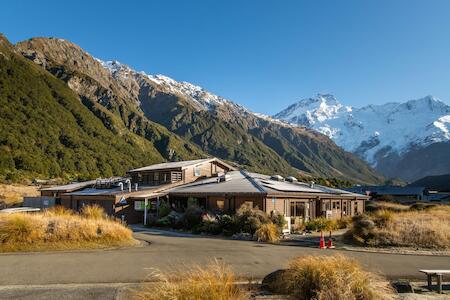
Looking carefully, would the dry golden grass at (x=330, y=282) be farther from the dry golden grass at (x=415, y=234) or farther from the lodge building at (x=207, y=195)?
the lodge building at (x=207, y=195)

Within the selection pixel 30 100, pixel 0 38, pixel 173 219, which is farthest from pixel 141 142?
pixel 173 219

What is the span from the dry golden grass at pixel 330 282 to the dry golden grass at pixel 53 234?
10.5 metres

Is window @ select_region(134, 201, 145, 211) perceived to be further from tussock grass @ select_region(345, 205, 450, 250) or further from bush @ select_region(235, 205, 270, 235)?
tussock grass @ select_region(345, 205, 450, 250)

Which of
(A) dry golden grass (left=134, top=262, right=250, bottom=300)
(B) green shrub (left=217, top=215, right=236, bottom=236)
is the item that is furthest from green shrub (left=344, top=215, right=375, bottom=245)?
(A) dry golden grass (left=134, top=262, right=250, bottom=300)

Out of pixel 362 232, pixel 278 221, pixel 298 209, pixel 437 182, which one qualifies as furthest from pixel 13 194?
pixel 437 182

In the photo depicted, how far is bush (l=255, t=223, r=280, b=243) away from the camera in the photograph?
891 inches

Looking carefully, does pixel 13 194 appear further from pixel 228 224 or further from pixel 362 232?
pixel 362 232

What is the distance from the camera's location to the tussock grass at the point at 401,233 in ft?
65.6

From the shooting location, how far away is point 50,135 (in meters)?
105

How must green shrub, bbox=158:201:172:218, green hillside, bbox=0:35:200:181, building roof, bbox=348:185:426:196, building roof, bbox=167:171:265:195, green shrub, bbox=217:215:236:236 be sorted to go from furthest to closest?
green hillside, bbox=0:35:200:181, building roof, bbox=348:185:426:196, green shrub, bbox=158:201:172:218, building roof, bbox=167:171:265:195, green shrub, bbox=217:215:236:236

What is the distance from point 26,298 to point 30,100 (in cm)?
11530

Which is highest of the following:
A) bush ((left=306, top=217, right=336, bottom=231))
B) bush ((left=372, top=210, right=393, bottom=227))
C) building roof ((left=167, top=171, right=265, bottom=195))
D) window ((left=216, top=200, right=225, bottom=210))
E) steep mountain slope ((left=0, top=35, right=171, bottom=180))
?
steep mountain slope ((left=0, top=35, right=171, bottom=180))

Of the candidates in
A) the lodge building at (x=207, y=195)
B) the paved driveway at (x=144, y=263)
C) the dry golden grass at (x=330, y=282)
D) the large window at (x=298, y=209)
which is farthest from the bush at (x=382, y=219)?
the dry golden grass at (x=330, y=282)

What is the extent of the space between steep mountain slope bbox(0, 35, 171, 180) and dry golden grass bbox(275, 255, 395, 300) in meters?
72.3
